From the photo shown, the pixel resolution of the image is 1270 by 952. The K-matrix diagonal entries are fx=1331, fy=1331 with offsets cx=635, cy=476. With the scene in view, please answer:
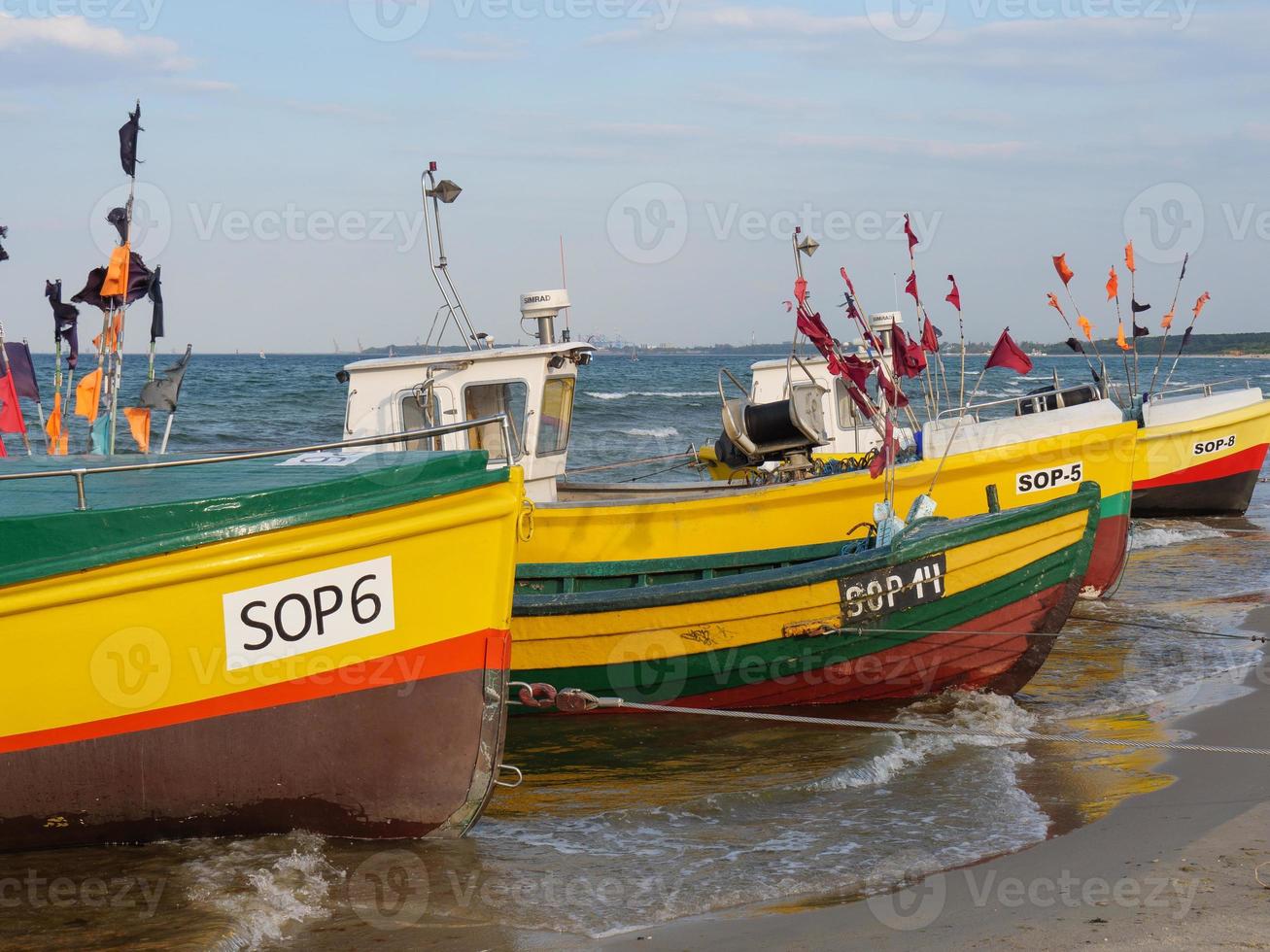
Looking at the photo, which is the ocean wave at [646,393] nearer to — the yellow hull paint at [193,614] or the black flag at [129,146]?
the black flag at [129,146]

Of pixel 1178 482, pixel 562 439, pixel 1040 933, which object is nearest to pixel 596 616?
pixel 562 439

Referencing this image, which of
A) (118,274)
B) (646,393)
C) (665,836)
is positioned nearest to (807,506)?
(665,836)

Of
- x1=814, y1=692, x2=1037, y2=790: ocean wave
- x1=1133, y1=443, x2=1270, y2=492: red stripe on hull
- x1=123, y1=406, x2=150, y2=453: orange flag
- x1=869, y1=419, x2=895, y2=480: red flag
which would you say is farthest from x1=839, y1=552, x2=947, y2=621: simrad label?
x1=1133, y1=443, x2=1270, y2=492: red stripe on hull

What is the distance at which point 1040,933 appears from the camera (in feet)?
17.5

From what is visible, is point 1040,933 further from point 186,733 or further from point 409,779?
point 186,733

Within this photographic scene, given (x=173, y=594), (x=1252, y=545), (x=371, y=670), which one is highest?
(x=173, y=594)

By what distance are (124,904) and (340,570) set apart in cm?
180

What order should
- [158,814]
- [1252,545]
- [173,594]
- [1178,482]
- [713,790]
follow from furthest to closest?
[1178,482] → [1252,545] → [713,790] → [158,814] → [173,594]

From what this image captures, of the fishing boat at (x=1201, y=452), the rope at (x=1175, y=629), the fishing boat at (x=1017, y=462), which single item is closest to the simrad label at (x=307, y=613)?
the fishing boat at (x=1017, y=462)

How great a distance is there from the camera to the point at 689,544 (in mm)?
10719

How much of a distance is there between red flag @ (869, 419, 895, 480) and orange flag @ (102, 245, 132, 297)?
543 cm

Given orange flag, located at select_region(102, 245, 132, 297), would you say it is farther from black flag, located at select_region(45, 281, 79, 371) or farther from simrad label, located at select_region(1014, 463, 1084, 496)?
simrad label, located at select_region(1014, 463, 1084, 496)

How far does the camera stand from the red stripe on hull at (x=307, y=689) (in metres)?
6.06

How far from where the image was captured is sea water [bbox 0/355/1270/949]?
586cm
